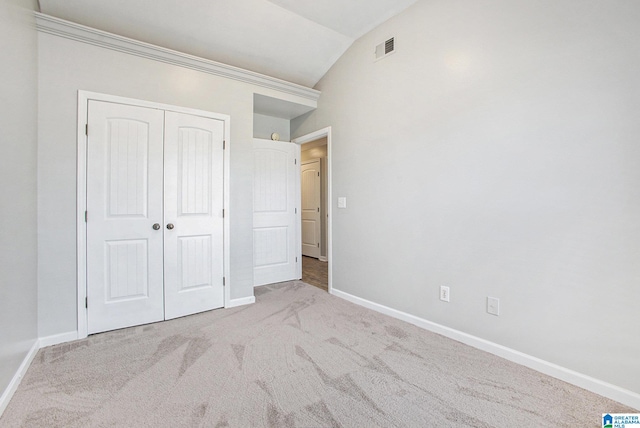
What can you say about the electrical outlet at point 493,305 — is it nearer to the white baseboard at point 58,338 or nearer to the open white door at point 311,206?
the white baseboard at point 58,338

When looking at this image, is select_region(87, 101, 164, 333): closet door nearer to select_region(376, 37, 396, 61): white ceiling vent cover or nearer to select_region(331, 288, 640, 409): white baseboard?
select_region(376, 37, 396, 61): white ceiling vent cover

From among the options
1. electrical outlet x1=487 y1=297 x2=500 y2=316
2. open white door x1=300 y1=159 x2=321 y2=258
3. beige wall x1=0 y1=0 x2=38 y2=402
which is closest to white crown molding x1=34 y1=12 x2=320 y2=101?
beige wall x1=0 y1=0 x2=38 y2=402

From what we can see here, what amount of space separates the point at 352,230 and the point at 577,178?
6.77ft

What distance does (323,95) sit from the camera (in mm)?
3805

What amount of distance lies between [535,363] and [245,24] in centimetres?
382

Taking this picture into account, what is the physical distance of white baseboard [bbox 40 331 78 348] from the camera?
227 centimetres

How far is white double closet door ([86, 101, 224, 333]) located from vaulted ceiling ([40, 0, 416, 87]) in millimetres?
757

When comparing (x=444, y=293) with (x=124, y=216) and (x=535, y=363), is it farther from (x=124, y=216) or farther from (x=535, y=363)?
(x=124, y=216)

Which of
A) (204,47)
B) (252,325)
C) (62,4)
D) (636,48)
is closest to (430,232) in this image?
(636,48)

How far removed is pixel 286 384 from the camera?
1771 mm

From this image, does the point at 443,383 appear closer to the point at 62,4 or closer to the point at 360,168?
the point at 360,168

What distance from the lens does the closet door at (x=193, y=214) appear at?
2.81 m

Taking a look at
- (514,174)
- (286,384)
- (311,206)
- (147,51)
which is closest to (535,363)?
(514,174)

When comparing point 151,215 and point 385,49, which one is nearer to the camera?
point 151,215
